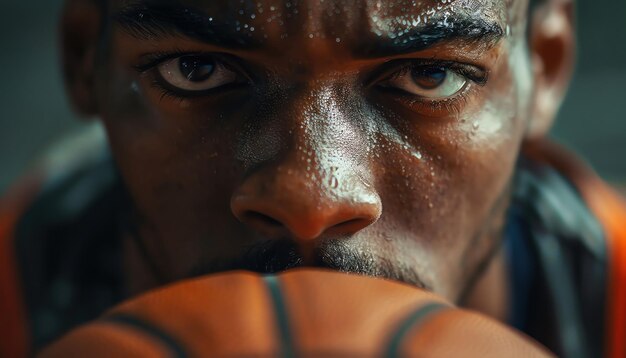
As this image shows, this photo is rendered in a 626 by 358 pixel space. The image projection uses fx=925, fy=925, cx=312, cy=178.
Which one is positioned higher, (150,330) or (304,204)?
(304,204)

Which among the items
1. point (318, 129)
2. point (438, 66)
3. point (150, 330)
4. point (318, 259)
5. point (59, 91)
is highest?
point (59, 91)

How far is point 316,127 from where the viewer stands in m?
0.83

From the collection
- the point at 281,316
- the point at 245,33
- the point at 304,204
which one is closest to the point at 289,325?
the point at 281,316

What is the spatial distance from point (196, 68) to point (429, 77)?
226 millimetres

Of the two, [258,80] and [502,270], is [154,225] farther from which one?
[502,270]

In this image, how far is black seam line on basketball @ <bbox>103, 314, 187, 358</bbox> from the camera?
25.6 inches

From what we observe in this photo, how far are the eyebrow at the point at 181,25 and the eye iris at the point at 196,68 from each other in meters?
0.04

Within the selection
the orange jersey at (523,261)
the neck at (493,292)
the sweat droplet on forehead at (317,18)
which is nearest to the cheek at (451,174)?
the sweat droplet on forehead at (317,18)

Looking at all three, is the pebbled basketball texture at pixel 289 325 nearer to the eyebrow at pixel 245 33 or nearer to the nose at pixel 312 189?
the nose at pixel 312 189

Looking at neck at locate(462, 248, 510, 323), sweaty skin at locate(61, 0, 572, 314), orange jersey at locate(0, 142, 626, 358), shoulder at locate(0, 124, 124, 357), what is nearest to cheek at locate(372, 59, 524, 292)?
sweaty skin at locate(61, 0, 572, 314)

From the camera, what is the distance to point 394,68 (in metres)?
0.86

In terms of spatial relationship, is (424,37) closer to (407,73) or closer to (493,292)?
(407,73)

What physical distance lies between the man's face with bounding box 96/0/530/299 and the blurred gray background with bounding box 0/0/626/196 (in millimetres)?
1494

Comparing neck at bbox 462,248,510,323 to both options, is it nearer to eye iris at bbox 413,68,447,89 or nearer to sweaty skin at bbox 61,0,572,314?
sweaty skin at bbox 61,0,572,314
